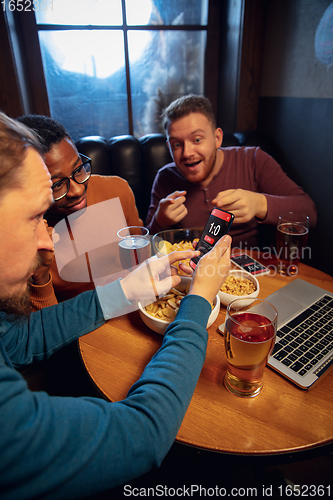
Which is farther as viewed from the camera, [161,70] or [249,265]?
[161,70]

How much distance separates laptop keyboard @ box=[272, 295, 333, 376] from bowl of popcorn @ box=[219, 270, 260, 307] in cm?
15

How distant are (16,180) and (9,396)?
1.22 feet

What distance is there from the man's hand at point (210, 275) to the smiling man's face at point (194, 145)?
0.93 meters

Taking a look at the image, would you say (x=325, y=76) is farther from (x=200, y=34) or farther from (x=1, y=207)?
(x=1, y=207)

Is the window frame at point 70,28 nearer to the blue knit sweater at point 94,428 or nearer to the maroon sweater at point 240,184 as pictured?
the maroon sweater at point 240,184

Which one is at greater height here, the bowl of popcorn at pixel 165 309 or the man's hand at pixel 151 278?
the man's hand at pixel 151 278

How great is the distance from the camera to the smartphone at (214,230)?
850mm

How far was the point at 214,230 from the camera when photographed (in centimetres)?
88

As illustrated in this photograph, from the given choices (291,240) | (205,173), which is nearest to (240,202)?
(291,240)

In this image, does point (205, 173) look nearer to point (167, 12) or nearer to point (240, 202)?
point (240, 202)

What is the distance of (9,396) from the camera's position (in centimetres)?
45

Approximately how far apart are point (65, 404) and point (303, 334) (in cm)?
64

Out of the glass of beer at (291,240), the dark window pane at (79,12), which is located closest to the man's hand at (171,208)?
the glass of beer at (291,240)

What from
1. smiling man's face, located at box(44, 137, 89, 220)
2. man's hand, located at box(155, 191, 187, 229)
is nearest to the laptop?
man's hand, located at box(155, 191, 187, 229)
